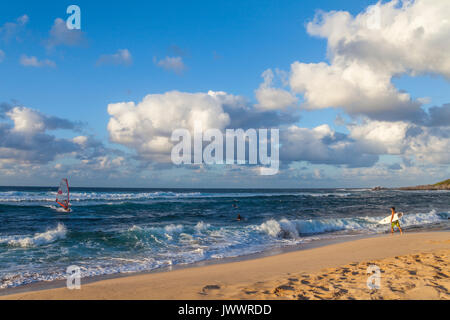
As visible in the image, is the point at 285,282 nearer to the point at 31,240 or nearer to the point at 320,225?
the point at 31,240

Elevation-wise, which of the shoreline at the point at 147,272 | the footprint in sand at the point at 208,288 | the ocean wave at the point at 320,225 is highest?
the footprint in sand at the point at 208,288

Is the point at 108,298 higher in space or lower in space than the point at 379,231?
higher

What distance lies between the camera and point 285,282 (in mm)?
6715

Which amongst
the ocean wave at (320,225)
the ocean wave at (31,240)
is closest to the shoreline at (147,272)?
the ocean wave at (320,225)

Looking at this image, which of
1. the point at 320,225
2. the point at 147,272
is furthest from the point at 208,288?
the point at 320,225

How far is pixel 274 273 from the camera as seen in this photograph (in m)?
7.97

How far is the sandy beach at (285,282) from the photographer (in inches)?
226

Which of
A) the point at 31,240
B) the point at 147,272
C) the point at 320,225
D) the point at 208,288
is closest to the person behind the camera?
the point at 208,288

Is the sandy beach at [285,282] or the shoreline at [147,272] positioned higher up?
the sandy beach at [285,282]

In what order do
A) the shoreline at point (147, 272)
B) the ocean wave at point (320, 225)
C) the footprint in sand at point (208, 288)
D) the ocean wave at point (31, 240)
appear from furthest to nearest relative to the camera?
1. the ocean wave at point (320, 225)
2. the ocean wave at point (31, 240)
3. the shoreline at point (147, 272)
4. the footprint in sand at point (208, 288)

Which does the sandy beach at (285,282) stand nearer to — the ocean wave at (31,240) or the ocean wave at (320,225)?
the ocean wave at (31,240)
